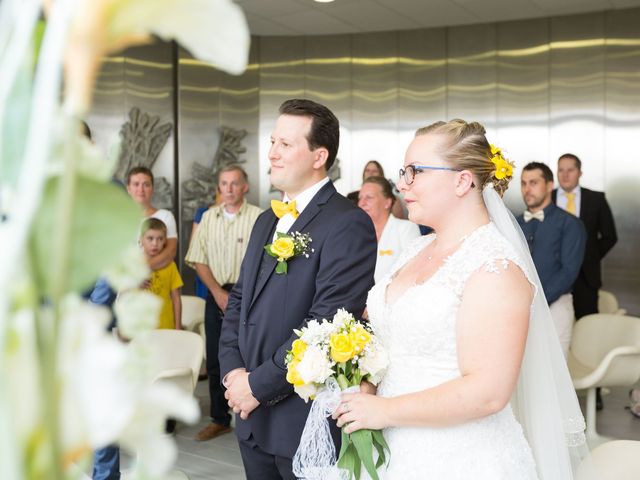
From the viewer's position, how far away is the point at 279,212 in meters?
2.92

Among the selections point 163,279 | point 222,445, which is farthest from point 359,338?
point 163,279

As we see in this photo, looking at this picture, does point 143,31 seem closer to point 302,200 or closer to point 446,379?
point 446,379

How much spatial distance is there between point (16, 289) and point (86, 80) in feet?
0.45

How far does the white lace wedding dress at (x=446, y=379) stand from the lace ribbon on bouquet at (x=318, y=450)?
155 millimetres

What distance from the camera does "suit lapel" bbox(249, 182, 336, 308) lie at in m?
2.83

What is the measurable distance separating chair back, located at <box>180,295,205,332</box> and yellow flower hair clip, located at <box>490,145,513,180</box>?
4507 millimetres

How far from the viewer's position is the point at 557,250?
5355mm

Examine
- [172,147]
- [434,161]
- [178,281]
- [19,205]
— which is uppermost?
[172,147]

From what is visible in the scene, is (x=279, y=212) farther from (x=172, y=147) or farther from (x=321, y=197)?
(x=172, y=147)

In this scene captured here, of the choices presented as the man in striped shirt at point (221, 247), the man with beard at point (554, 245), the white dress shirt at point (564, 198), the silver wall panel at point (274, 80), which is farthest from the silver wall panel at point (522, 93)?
the man in striped shirt at point (221, 247)

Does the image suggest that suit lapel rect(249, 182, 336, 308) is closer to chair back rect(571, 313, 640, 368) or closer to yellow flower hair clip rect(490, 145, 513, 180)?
yellow flower hair clip rect(490, 145, 513, 180)

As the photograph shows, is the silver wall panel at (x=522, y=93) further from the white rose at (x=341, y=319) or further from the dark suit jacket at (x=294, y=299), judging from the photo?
the white rose at (x=341, y=319)

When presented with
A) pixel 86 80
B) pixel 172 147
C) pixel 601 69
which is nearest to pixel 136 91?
pixel 172 147

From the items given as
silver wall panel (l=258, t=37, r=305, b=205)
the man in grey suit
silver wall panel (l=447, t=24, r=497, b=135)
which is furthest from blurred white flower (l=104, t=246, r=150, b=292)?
silver wall panel (l=258, t=37, r=305, b=205)
